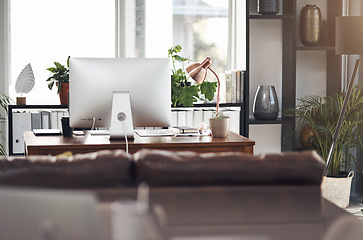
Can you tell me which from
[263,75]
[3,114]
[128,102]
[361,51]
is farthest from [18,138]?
[361,51]

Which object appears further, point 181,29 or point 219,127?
point 181,29

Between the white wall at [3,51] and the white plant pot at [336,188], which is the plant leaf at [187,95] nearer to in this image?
the white plant pot at [336,188]

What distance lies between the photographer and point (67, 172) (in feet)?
6.26

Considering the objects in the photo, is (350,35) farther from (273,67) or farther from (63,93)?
(63,93)

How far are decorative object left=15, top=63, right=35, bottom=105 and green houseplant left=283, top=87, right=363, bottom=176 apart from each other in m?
2.26

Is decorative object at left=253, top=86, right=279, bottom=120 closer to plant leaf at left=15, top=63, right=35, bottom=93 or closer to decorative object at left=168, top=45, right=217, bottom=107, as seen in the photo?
decorative object at left=168, top=45, right=217, bottom=107

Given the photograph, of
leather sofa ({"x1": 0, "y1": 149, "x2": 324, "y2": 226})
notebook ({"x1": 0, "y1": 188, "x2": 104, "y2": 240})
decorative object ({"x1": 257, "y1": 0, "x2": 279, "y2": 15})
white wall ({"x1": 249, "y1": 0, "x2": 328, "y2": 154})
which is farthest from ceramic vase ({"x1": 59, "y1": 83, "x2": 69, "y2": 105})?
notebook ({"x1": 0, "y1": 188, "x2": 104, "y2": 240})

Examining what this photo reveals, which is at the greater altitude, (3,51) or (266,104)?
(3,51)

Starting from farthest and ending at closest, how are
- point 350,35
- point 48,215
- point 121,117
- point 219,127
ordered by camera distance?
point 350,35 → point 219,127 → point 121,117 → point 48,215

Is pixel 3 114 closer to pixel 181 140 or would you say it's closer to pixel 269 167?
pixel 181 140

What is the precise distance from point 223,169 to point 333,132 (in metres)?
3.32

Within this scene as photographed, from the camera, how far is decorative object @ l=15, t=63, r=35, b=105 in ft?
16.3

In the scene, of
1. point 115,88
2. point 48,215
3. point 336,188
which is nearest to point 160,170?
point 48,215

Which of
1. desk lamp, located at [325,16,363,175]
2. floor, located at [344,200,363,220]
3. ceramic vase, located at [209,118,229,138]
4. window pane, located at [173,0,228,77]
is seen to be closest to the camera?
ceramic vase, located at [209,118,229,138]
